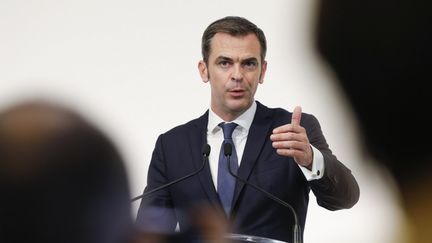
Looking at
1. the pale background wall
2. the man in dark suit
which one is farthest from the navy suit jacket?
the pale background wall

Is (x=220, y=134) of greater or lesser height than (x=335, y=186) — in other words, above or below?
above

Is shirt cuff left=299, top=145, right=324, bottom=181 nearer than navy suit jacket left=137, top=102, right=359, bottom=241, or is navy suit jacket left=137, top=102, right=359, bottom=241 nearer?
shirt cuff left=299, top=145, right=324, bottom=181

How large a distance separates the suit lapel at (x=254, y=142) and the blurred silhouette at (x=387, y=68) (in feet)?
6.25

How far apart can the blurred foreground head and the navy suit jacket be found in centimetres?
175

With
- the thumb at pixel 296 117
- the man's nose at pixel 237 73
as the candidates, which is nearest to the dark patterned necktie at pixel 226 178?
the man's nose at pixel 237 73

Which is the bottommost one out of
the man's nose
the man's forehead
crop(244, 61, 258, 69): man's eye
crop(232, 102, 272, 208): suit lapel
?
crop(232, 102, 272, 208): suit lapel

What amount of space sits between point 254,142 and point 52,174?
2.10 m

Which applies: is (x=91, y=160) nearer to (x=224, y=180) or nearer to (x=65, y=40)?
(x=224, y=180)

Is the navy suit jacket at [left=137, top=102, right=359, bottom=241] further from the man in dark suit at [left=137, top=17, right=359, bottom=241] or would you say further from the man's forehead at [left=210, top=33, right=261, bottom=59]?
the man's forehead at [left=210, top=33, right=261, bottom=59]

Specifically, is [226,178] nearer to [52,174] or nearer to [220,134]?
[220,134]

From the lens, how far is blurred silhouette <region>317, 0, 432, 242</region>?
0.52 m

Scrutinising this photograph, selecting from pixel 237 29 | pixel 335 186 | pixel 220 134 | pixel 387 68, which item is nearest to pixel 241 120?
pixel 220 134

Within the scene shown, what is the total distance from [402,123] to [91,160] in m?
0.21

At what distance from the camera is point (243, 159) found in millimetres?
2520
